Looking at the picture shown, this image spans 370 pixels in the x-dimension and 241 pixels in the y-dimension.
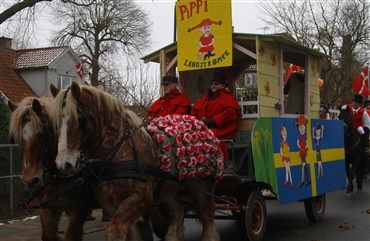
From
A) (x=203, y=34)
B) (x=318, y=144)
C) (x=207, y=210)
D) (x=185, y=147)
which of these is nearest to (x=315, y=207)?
(x=318, y=144)

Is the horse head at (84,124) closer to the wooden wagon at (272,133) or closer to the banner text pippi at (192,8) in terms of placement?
the wooden wagon at (272,133)

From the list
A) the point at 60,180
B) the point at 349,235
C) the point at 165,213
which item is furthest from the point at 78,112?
the point at 349,235

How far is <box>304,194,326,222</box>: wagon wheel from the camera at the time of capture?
837cm

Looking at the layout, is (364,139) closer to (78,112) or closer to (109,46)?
(78,112)

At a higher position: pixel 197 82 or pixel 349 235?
pixel 197 82

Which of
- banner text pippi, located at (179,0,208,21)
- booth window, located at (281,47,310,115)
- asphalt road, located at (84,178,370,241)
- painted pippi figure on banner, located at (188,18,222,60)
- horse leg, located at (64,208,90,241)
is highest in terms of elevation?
banner text pippi, located at (179,0,208,21)

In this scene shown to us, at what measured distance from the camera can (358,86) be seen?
15773 mm

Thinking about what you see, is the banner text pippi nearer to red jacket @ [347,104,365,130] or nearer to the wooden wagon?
the wooden wagon

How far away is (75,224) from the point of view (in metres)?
5.06

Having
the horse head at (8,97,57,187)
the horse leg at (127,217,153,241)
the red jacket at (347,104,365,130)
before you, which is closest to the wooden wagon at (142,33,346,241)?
the horse leg at (127,217,153,241)

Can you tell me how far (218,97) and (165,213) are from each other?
1701 millimetres

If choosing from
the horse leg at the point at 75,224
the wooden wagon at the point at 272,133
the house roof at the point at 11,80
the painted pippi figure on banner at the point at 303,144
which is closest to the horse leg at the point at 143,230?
the horse leg at the point at 75,224

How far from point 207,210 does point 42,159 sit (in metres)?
2.21

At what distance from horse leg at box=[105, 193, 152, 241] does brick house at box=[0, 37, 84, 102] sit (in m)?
26.8
